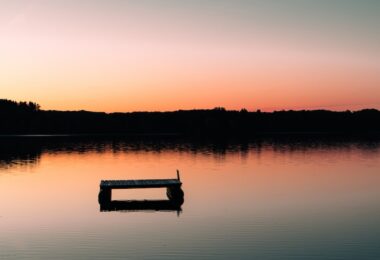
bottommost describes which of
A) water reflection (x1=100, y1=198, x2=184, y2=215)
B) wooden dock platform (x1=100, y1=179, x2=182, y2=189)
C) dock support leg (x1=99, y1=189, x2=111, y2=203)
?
water reflection (x1=100, y1=198, x2=184, y2=215)

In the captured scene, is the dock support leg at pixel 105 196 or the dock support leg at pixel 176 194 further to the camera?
the dock support leg at pixel 176 194

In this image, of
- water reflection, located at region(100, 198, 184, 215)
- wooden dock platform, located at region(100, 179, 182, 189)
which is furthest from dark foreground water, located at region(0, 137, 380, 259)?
wooden dock platform, located at region(100, 179, 182, 189)

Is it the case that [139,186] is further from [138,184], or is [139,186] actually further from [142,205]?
[142,205]

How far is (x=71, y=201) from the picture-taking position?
153ft

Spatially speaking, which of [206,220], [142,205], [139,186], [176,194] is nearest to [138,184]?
[139,186]

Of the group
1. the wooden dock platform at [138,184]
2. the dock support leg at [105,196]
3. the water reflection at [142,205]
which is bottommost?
the water reflection at [142,205]

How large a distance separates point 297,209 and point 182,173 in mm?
33074

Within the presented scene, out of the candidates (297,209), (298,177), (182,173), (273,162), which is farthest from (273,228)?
(273,162)

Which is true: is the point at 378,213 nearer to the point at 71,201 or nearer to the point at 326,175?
the point at 71,201

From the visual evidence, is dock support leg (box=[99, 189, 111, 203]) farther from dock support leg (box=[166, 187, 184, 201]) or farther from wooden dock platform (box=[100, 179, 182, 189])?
dock support leg (box=[166, 187, 184, 201])

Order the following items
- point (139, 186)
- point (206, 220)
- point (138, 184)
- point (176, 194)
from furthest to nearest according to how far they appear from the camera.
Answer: point (176, 194) < point (138, 184) < point (139, 186) < point (206, 220)

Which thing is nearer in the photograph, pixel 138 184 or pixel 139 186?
pixel 139 186

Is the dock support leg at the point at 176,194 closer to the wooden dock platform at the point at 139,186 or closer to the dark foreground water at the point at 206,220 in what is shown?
the wooden dock platform at the point at 139,186

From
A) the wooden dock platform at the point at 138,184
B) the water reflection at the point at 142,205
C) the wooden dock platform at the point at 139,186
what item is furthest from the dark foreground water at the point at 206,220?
the wooden dock platform at the point at 138,184
